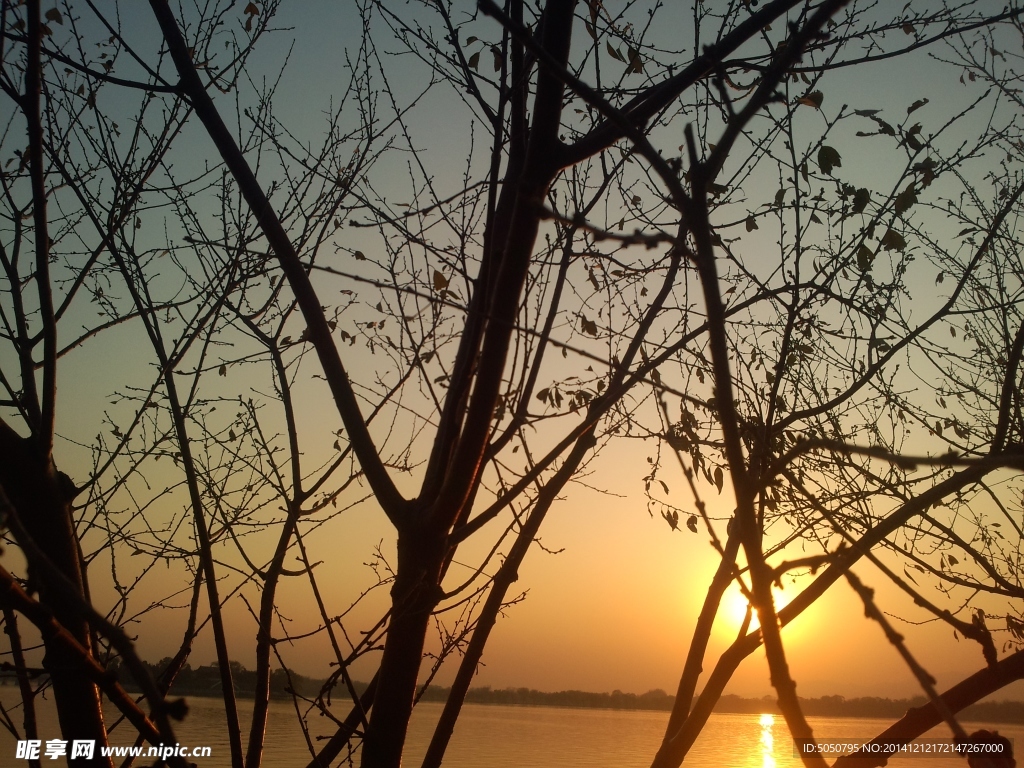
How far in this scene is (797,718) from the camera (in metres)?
0.87

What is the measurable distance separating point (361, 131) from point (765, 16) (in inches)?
87.2

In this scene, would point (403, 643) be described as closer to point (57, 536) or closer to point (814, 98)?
point (57, 536)

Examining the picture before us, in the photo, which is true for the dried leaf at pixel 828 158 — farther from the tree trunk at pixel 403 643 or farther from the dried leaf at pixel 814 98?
the tree trunk at pixel 403 643

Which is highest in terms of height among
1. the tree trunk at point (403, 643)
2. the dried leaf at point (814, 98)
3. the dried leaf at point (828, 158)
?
the dried leaf at point (814, 98)

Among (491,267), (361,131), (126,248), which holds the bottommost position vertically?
(491,267)

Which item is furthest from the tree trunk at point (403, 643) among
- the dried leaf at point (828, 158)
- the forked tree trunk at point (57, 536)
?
the dried leaf at point (828, 158)

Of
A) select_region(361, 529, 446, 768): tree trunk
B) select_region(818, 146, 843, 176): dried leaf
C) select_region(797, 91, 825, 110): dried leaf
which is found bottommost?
select_region(361, 529, 446, 768): tree trunk

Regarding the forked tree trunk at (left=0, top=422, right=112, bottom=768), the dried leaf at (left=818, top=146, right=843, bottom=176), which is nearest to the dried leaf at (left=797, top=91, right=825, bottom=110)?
the dried leaf at (left=818, top=146, right=843, bottom=176)

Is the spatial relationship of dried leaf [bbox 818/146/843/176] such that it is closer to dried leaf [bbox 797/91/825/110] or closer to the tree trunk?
dried leaf [bbox 797/91/825/110]

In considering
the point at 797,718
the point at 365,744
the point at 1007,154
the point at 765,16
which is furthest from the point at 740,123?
the point at 1007,154

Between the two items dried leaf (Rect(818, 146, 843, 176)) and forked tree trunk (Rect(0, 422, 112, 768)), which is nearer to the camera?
forked tree trunk (Rect(0, 422, 112, 768))

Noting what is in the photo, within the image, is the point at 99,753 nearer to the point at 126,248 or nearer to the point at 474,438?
the point at 474,438

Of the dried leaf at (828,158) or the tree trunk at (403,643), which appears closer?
the tree trunk at (403,643)

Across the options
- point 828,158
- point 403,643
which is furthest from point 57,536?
point 828,158
